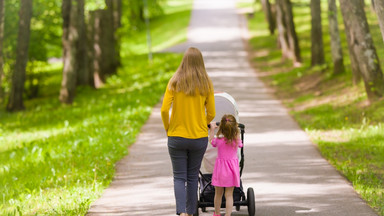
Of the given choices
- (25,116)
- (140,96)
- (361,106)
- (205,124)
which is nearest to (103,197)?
(205,124)

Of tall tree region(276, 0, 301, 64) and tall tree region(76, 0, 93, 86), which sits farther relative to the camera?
tall tree region(276, 0, 301, 64)

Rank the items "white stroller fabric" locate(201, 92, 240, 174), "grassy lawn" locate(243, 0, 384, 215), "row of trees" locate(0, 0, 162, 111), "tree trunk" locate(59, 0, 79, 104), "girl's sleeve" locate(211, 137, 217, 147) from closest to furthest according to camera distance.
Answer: "girl's sleeve" locate(211, 137, 217, 147)
"white stroller fabric" locate(201, 92, 240, 174)
"grassy lawn" locate(243, 0, 384, 215)
"tree trunk" locate(59, 0, 79, 104)
"row of trees" locate(0, 0, 162, 111)

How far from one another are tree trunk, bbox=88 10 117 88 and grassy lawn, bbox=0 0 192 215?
0.68 m

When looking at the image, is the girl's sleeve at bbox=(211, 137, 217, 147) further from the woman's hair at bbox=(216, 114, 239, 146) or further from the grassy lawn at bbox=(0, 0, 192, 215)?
the grassy lawn at bbox=(0, 0, 192, 215)

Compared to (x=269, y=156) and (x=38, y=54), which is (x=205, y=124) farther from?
(x=38, y=54)

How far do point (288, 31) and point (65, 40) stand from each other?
9962mm

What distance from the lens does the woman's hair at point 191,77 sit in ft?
22.5

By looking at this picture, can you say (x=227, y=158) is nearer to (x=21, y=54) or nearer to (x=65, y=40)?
(x=21, y=54)

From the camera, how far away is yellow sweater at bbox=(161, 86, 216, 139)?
22.7 feet

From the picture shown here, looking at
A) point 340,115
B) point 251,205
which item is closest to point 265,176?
point 251,205

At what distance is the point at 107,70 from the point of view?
31641mm

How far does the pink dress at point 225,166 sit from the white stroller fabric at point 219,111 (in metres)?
0.39

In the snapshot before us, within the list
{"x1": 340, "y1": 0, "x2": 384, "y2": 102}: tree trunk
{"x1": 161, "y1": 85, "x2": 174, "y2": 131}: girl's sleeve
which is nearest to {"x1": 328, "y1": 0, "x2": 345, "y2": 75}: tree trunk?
{"x1": 340, "y1": 0, "x2": 384, "y2": 102}: tree trunk

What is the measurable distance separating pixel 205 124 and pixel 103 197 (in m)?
2.66
